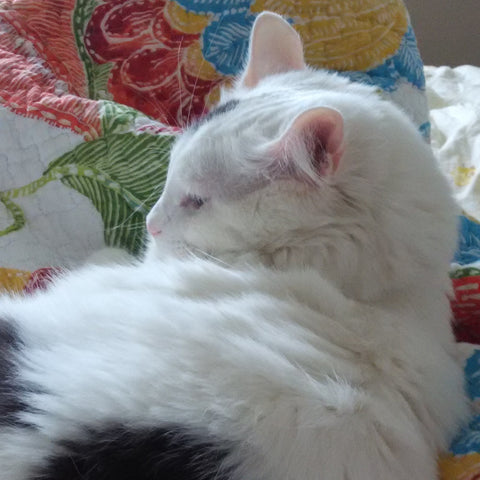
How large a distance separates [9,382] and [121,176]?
65 centimetres

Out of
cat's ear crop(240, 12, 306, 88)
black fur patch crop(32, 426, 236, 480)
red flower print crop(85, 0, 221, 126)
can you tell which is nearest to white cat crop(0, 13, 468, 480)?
black fur patch crop(32, 426, 236, 480)

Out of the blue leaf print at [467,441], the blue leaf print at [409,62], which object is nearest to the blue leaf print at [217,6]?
the blue leaf print at [409,62]

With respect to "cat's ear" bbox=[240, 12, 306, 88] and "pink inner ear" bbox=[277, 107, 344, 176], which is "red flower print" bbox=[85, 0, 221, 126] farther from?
"pink inner ear" bbox=[277, 107, 344, 176]

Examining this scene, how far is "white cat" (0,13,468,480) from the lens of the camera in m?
0.56

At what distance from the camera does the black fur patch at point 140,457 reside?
523 mm

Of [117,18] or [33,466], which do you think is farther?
[117,18]

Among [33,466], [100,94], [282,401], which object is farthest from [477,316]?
[100,94]

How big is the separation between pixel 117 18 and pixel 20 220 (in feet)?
2.05

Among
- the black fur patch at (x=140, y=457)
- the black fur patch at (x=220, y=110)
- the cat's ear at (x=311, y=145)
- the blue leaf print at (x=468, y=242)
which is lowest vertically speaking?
the blue leaf print at (x=468, y=242)

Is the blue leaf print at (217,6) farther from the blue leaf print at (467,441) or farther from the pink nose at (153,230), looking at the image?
the blue leaf print at (467,441)

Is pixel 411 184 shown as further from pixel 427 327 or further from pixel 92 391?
pixel 92 391

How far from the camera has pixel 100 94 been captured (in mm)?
1487

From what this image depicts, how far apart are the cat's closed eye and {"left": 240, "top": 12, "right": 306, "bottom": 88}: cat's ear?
1.04ft

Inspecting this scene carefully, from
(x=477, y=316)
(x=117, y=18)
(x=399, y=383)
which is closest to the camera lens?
(x=399, y=383)
